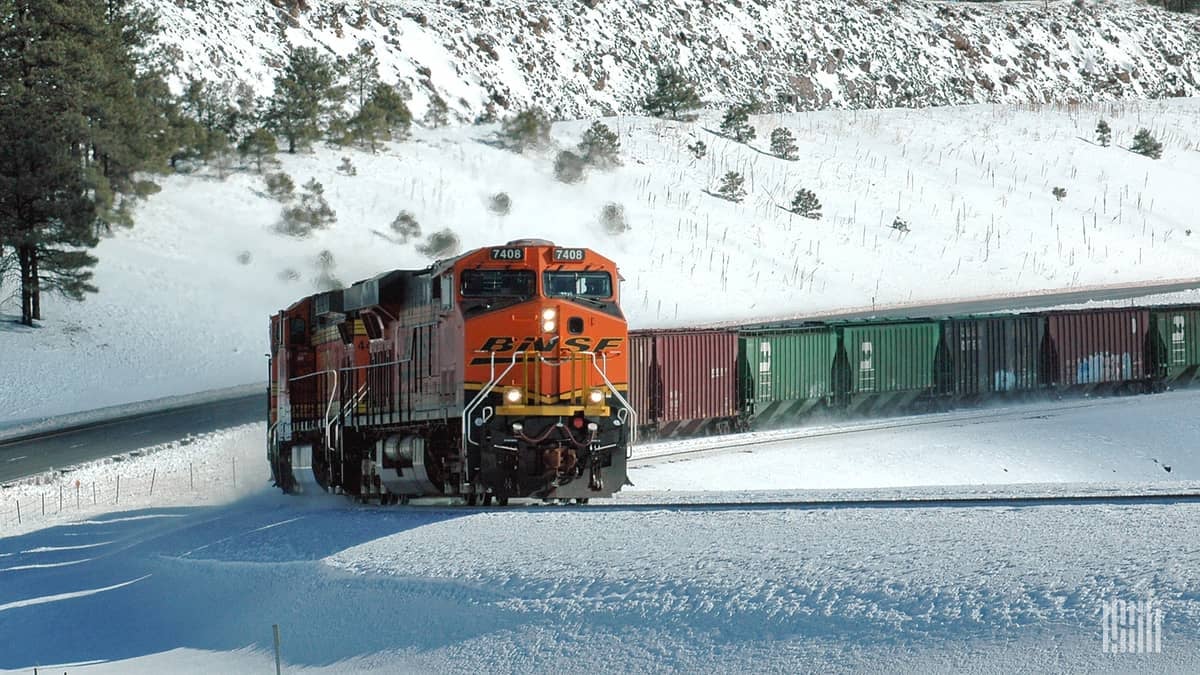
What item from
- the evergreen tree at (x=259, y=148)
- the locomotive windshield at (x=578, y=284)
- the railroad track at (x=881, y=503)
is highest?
the evergreen tree at (x=259, y=148)

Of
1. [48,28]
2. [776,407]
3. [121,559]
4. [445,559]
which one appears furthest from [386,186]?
[445,559]

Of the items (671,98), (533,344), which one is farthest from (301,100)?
(533,344)

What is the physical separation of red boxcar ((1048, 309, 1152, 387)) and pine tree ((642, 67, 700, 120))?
38.1 metres

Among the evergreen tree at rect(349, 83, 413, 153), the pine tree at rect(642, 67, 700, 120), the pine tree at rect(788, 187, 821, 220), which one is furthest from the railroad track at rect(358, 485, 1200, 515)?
the pine tree at rect(642, 67, 700, 120)

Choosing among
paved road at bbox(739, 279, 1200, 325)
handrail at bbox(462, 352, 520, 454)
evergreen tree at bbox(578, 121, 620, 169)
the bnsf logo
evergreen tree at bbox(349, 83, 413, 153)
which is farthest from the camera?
evergreen tree at bbox(578, 121, 620, 169)

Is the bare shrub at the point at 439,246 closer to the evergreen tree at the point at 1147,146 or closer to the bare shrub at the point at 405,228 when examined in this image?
the bare shrub at the point at 405,228

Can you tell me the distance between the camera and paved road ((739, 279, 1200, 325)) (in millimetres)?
53875

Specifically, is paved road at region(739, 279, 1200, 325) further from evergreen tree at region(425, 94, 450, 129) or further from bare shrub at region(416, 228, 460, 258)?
evergreen tree at region(425, 94, 450, 129)

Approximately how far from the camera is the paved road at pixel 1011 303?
177ft

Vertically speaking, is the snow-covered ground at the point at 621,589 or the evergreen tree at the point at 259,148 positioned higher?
the evergreen tree at the point at 259,148

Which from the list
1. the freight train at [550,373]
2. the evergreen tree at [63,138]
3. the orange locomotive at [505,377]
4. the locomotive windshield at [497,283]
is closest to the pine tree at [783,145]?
the evergreen tree at [63,138]

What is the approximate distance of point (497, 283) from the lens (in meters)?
19.3

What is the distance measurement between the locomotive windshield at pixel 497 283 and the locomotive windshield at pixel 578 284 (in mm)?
280

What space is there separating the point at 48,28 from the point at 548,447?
3893 centimetres
